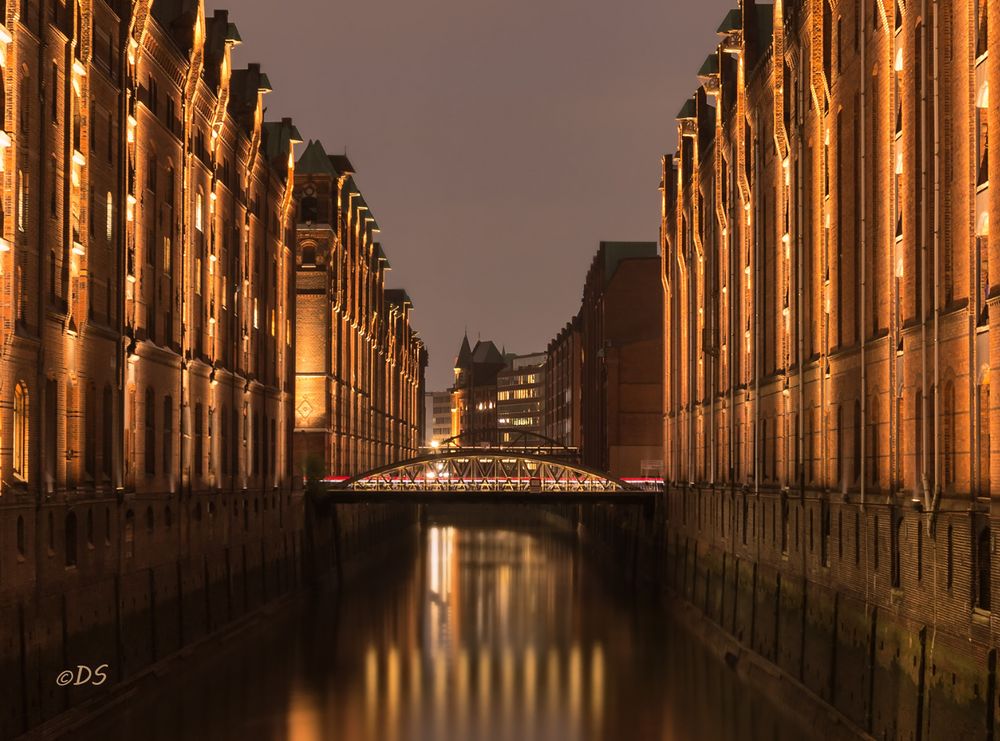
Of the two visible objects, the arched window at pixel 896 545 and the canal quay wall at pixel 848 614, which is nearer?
the canal quay wall at pixel 848 614

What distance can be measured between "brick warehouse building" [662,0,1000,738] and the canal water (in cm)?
297

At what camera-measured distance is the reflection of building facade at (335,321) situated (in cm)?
9200

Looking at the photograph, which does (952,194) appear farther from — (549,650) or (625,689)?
(549,650)

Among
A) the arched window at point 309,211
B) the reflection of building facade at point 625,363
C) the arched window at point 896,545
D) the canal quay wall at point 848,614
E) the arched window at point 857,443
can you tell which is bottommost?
the canal quay wall at point 848,614

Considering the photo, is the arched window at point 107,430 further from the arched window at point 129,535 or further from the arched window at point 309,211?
the arched window at point 309,211

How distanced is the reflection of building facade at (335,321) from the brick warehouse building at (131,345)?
17635 mm

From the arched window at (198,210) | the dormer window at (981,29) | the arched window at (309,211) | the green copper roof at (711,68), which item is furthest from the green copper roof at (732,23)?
the arched window at (309,211)

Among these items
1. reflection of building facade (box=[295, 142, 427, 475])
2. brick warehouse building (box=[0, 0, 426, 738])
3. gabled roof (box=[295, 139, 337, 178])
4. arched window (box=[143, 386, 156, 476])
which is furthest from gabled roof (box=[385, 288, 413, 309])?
arched window (box=[143, 386, 156, 476])

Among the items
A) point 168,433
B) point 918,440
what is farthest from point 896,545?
point 168,433

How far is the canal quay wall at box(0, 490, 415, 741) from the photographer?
32000 millimetres

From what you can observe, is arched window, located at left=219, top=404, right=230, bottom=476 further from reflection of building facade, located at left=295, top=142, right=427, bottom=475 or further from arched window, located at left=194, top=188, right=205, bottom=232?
reflection of building facade, located at left=295, top=142, right=427, bottom=475

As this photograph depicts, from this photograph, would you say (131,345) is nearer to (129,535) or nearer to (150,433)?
(150,433)

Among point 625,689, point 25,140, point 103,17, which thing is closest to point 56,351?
point 25,140

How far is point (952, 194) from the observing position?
96.0ft
